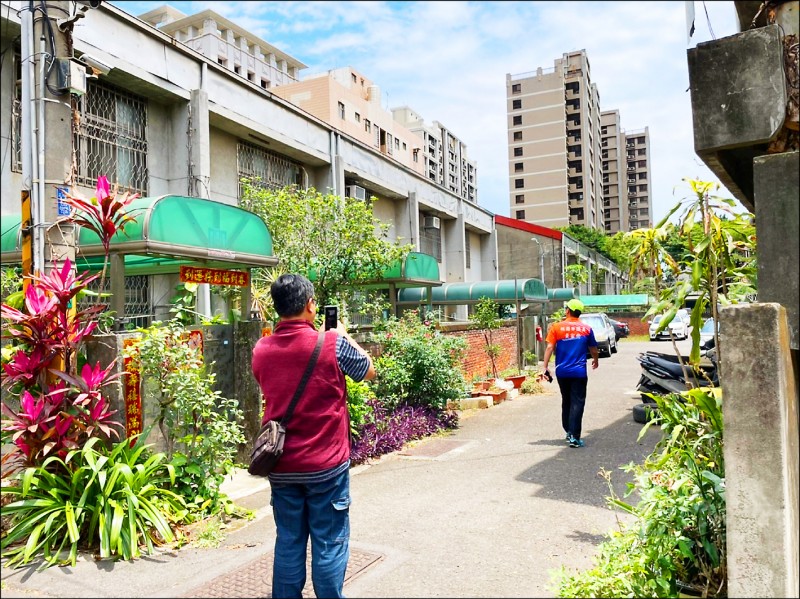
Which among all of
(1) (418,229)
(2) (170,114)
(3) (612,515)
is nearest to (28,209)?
(3) (612,515)

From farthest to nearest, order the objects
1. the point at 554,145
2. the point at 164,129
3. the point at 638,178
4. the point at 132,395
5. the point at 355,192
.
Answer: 1. the point at 638,178
2. the point at 554,145
3. the point at 355,192
4. the point at 164,129
5. the point at 132,395

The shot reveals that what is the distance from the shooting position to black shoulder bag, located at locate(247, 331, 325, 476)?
322cm

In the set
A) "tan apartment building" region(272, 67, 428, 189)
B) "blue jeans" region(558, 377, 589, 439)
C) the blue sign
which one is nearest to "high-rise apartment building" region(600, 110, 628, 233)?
"tan apartment building" region(272, 67, 428, 189)

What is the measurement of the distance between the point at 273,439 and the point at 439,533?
2198mm

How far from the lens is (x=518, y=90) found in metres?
74.5

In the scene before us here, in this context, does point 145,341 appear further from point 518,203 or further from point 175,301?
point 518,203

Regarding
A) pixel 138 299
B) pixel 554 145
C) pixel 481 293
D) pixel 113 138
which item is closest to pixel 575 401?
pixel 138 299

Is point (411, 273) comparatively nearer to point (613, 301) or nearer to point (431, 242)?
point (431, 242)

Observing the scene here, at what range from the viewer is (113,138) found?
10609 millimetres

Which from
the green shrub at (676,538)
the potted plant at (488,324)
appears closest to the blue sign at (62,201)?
the green shrub at (676,538)

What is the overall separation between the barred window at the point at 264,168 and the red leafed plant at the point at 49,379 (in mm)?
8289

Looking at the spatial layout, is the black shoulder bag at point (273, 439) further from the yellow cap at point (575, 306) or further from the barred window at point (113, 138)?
the barred window at point (113, 138)

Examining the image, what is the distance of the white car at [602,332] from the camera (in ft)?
78.3

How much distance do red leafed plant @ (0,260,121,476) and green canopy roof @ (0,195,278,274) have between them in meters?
1.02
